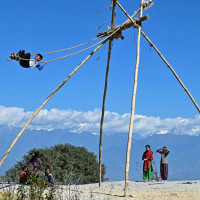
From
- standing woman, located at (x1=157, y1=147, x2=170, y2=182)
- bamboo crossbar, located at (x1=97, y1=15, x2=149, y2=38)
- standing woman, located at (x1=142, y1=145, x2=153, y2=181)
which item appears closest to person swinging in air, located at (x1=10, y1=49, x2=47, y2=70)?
bamboo crossbar, located at (x1=97, y1=15, x2=149, y2=38)

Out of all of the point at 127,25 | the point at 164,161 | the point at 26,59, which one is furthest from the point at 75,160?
the point at 26,59

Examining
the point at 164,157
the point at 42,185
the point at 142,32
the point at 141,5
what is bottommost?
the point at 42,185

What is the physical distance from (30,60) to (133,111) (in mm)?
2984

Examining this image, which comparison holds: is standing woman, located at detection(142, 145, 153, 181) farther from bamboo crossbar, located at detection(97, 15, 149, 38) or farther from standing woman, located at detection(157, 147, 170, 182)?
bamboo crossbar, located at detection(97, 15, 149, 38)

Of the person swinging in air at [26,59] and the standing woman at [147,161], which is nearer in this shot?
the person swinging in air at [26,59]

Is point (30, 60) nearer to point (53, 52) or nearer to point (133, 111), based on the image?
point (53, 52)

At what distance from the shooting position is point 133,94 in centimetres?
1069

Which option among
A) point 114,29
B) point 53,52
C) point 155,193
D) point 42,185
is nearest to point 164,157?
point 155,193

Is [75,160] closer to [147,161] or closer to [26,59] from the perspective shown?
[147,161]

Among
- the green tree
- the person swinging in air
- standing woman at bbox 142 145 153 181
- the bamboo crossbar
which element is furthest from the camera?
the green tree

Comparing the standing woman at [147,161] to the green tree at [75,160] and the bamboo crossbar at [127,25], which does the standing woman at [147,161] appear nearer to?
the bamboo crossbar at [127,25]

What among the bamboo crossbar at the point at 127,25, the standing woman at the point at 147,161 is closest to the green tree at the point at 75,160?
the standing woman at the point at 147,161

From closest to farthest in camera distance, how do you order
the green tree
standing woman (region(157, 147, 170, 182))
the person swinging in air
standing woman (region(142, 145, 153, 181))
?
the person swinging in air, standing woman (region(142, 145, 153, 181)), standing woman (region(157, 147, 170, 182)), the green tree

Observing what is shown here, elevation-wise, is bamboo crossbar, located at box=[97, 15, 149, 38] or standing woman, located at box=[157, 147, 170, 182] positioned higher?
bamboo crossbar, located at box=[97, 15, 149, 38]
